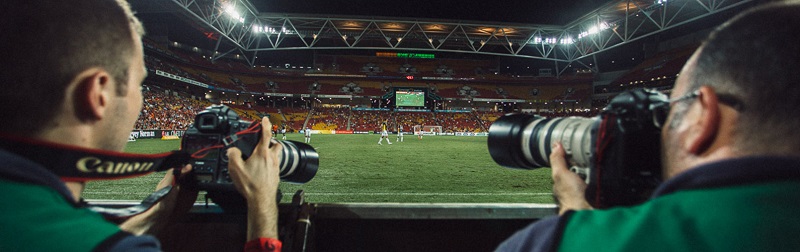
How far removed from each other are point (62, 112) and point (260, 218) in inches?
25.8

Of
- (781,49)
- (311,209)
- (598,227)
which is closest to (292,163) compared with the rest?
(311,209)

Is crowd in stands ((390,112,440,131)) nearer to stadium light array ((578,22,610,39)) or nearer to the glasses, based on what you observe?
stadium light array ((578,22,610,39))

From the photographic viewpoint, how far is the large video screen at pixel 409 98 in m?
36.4

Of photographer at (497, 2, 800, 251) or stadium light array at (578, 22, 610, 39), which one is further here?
stadium light array at (578, 22, 610, 39)

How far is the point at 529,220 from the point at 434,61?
1707 inches

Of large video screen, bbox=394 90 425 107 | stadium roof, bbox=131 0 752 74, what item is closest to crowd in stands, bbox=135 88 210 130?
stadium roof, bbox=131 0 752 74

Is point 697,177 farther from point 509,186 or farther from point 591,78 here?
point 591,78

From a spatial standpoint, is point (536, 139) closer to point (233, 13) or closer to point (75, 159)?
point (75, 159)

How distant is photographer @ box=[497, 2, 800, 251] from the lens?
0.42 meters

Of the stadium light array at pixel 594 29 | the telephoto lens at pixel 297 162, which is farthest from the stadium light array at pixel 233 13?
the stadium light array at pixel 594 29

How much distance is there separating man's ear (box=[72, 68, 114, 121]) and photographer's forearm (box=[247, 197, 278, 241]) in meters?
0.54

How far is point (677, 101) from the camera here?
2.29 ft

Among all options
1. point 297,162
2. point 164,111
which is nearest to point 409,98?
point 164,111

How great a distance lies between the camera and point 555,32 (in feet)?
74.2
